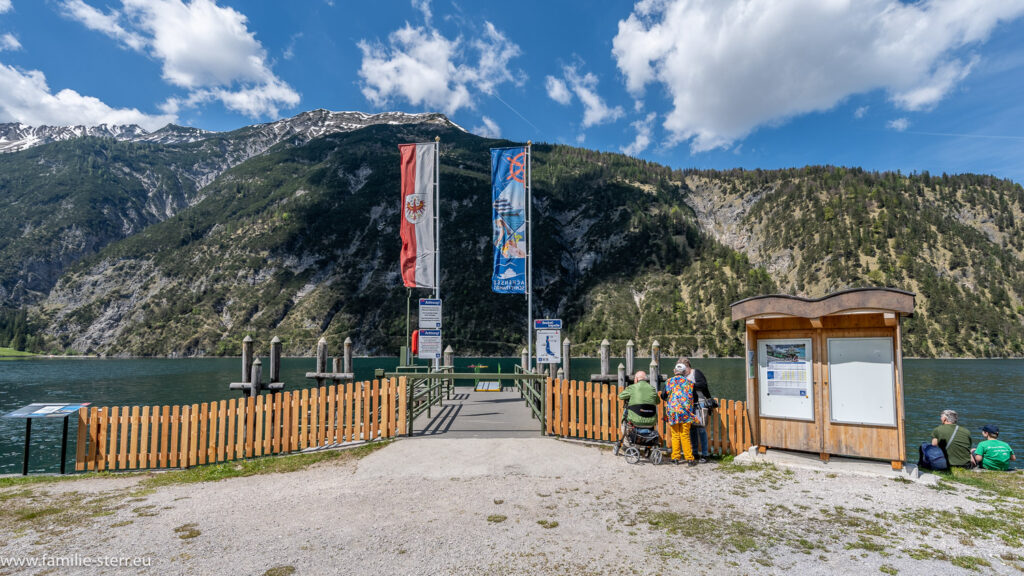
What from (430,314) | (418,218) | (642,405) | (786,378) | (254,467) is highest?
(418,218)

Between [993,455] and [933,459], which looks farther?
[993,455]

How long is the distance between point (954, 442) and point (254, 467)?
48.4 ft

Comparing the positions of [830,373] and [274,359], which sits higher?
[830,373]

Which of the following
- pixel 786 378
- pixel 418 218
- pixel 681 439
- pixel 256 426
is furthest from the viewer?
pixel 418 218

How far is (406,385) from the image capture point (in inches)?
462

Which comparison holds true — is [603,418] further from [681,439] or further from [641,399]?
[681,439]

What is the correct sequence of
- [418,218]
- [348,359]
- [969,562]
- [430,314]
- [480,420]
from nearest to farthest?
[969,562]
[480,420]
[430,314]
[348,359]
[418,218]

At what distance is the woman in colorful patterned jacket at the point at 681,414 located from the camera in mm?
9609

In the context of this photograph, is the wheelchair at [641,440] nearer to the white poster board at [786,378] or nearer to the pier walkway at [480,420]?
the white poster board at [786,378]

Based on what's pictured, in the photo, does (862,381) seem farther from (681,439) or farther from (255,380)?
(255,380)

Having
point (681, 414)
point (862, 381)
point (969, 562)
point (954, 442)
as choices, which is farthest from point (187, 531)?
point (954, 442)

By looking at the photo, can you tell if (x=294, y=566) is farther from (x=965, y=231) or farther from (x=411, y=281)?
(x=965, y=231)

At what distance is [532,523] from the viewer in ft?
20.5

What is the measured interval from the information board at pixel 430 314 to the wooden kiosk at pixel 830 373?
9627mm
